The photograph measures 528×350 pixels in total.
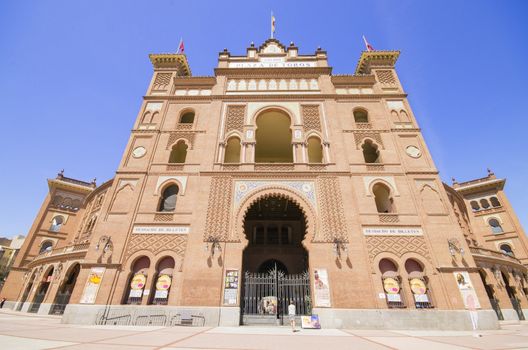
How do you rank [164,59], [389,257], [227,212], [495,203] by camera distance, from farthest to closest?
[495,203] < [164,59] < [227,212] < [389,257]

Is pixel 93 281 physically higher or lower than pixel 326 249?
lower

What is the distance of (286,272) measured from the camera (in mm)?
18797

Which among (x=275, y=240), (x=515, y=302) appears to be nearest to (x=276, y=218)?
(x=275, y=240)

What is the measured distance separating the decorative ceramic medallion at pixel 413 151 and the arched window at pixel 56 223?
39502 mm

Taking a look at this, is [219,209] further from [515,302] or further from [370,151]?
[515,302]

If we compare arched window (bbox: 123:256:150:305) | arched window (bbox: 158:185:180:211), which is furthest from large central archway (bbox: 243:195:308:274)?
arched window (bbox: 123:256:150:305)

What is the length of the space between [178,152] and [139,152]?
3.19m

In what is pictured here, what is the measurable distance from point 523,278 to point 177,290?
93.6ft

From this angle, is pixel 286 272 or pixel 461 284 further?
pixel 286 272

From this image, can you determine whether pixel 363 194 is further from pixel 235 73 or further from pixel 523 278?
pixel 523 278

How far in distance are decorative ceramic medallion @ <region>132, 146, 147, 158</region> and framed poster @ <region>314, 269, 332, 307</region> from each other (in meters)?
13.9

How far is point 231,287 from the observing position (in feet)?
41.1

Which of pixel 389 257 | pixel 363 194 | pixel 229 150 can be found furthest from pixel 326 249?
pixel 229 150

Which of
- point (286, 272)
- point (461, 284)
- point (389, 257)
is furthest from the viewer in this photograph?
point (286, 272)
